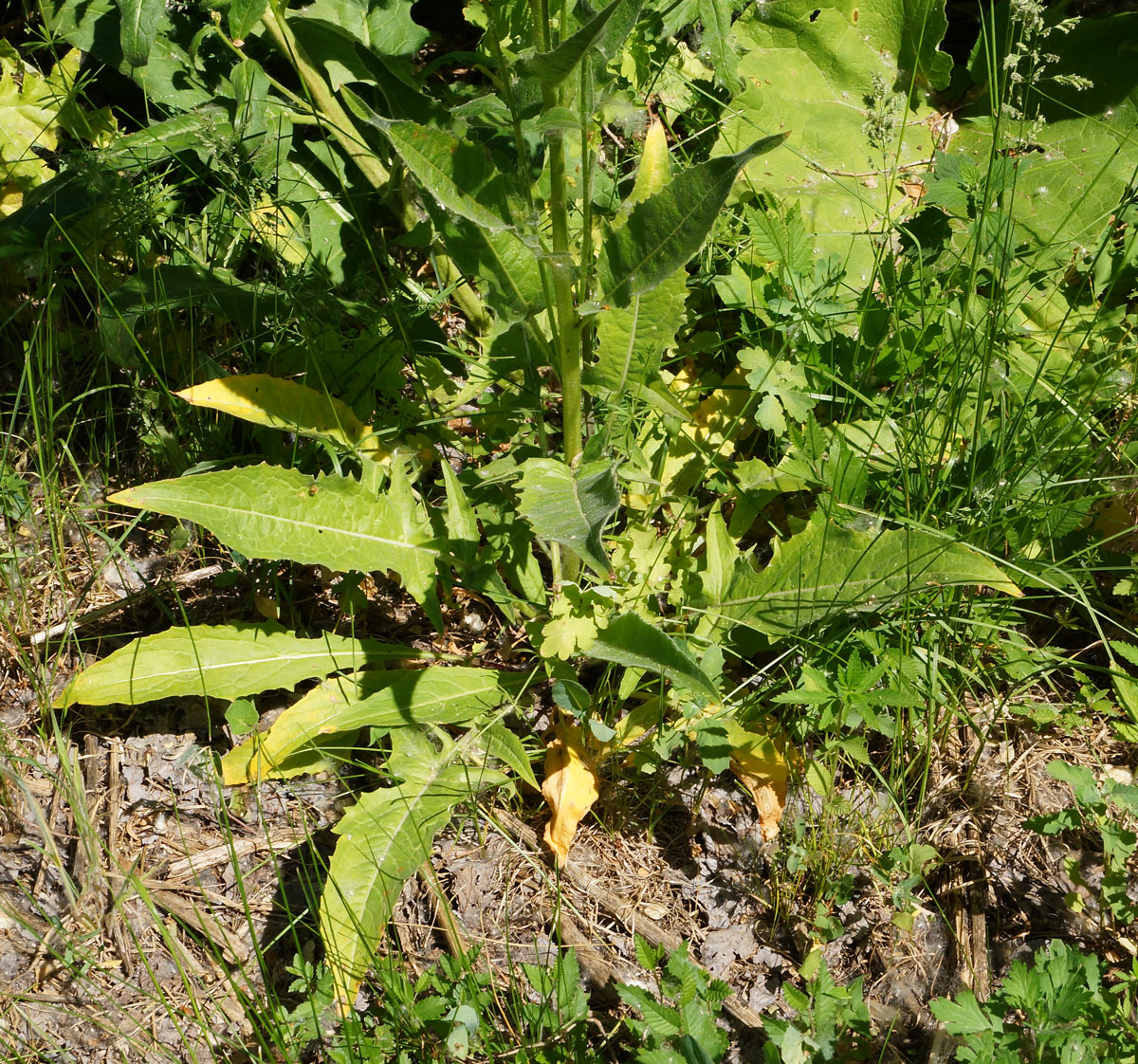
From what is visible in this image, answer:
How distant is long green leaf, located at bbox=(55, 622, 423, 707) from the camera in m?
1.88

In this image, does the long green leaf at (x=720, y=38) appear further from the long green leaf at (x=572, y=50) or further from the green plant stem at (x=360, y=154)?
the long green leaf at (x=572, y=50)

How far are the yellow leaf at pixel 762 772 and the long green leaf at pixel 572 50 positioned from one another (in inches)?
45.7

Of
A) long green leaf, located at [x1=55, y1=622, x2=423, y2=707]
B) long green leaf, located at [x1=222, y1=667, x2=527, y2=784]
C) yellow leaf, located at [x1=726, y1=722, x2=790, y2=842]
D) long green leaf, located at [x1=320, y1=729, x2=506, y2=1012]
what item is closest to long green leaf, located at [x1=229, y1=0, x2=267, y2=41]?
long green leaf, located at [x1=55, y1=622, x2=423, y2=707]

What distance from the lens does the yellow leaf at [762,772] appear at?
1857 mm

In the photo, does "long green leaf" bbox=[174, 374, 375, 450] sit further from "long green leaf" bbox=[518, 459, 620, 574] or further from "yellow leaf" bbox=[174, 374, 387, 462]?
"long green leaf" bbox=[518, 459, 620, 574]

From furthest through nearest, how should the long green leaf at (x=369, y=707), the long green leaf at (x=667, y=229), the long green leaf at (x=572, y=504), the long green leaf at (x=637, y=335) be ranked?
the long green leaf at (x=637, y=335) → the long green leaf at (x=369, y=707) → the long green leaf at (x=572, y=504) → the long green leaf at (x=667, y=229)

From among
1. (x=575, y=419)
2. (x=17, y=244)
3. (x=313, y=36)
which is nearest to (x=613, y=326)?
(x=575, y=419)

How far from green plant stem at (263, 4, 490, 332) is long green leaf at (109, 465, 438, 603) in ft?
2.02

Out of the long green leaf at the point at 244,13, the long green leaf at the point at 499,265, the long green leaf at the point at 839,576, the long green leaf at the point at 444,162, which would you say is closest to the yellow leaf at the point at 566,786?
the long green leaf at the point at 839,576

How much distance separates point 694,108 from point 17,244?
181cm

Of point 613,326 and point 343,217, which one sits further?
point 343,217

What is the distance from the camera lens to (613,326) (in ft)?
6.64

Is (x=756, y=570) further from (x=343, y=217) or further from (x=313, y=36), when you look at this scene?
(x=313, y=36)

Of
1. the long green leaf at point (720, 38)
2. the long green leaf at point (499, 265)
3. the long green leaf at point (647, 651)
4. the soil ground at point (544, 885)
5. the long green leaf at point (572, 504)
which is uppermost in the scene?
the long green leaf at point (720, 38)
